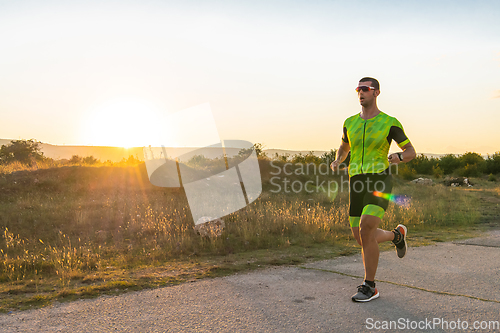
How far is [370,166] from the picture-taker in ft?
12.7

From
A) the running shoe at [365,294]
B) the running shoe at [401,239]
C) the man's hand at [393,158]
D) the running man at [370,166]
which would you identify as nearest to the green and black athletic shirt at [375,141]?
the running man at [370,166]

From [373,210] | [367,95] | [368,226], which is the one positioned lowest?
[368,226]

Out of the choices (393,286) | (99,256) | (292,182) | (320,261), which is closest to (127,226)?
(99,256)

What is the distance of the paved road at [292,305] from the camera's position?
10.6 ft

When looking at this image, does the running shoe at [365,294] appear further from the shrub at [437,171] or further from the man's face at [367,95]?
the shrub at [437,171]

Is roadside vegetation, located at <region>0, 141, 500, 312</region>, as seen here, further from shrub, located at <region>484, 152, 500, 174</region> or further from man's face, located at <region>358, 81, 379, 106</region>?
shrub, located at <region>484, 152, 500, 174</region>

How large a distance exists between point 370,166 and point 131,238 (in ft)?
20.9

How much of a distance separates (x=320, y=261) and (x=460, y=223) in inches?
276

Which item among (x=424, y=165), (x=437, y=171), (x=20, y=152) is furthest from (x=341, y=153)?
(x=424, y=165)

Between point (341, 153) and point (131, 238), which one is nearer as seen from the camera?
point (341, 153)

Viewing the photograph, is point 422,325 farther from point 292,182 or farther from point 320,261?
point 292,182

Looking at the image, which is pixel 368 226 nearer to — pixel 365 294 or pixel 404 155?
pixel 365 294

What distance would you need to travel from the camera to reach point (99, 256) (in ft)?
21.2

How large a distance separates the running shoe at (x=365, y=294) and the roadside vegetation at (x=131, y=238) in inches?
84.9
